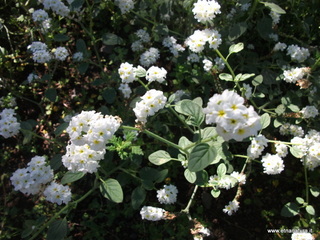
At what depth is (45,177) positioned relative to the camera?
7.94ft

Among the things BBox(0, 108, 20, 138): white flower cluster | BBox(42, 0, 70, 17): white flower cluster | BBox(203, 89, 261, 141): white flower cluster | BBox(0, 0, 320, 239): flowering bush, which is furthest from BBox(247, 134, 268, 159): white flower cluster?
BBox(42, 0, 70, 17): white flower cluster

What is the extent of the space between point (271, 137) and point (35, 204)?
8.44 feet

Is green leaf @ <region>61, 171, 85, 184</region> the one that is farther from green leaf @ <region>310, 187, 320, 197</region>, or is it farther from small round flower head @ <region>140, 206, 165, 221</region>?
green leaf @ <region>310, 187, 320, 197</region>

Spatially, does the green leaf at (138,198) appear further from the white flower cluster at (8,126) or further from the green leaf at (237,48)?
the green leaf at (237,48)

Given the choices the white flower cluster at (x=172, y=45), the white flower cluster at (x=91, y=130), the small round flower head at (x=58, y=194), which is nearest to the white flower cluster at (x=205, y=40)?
the white flower cluster at (x=172, y=45)

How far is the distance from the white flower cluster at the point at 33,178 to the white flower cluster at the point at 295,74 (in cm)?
232

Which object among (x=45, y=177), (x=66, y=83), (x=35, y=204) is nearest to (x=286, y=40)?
(x=66, y=83)

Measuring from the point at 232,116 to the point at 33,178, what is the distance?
6.00 feet

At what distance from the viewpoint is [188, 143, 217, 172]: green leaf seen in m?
1.58

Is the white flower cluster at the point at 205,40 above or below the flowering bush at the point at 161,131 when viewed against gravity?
above

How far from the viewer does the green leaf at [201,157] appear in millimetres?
1583

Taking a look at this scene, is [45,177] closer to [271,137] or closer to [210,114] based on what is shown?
[210,114]

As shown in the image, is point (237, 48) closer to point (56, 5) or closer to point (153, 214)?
point (153, 214)

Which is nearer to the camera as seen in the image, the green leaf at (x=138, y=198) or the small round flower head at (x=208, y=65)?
the green leaf at (x=138, y=198)
